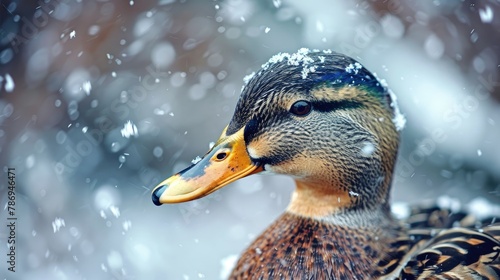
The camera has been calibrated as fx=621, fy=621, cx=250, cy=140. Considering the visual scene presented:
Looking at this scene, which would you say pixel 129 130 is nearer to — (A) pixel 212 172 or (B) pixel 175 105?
(B) pixel 175 105

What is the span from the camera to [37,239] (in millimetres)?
2488

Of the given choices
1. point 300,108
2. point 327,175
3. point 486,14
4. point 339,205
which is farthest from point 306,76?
point 486,14

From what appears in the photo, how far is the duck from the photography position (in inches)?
53.1

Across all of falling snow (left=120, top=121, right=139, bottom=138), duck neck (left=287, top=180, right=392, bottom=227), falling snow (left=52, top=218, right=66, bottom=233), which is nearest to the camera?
duck neck (left=287, top=180, right=392, bottom=227)

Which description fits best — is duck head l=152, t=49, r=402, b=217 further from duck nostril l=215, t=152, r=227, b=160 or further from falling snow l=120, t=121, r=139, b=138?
falling snow l=120, t=121, r=139, b=138

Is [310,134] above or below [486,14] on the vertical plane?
above

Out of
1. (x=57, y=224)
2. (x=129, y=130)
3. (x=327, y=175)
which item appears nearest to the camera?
(x=327, y=175)

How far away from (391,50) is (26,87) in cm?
164

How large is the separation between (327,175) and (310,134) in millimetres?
A: 114

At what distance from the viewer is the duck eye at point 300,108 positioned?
1364 millimetres

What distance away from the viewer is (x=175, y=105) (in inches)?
115

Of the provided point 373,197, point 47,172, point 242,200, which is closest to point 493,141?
point 242,200

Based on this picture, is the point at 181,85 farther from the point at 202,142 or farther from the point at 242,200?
the point at 242,200

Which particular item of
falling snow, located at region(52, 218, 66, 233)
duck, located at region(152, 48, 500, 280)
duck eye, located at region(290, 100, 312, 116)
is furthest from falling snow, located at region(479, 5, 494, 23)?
falling snow, located at region(52, 218, 66, 233)
